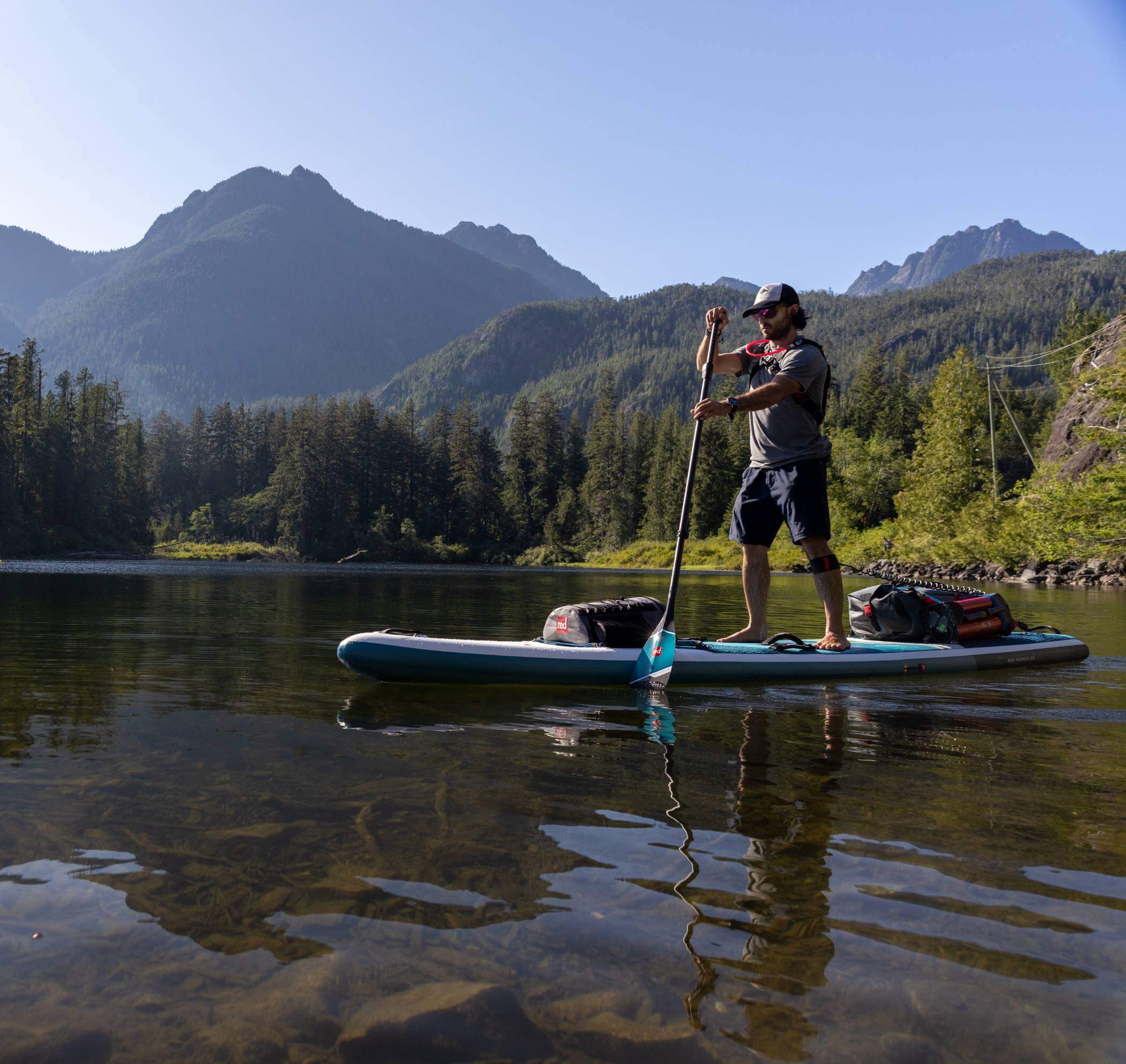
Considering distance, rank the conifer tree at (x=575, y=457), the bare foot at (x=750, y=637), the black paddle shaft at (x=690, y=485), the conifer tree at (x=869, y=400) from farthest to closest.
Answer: the conifer tree at (x=575, y=457) < the conifer tree at (x=869, y=400) < the bare foot at (x=750, y=637) < the black paddle shaft at (x=690, y=485)

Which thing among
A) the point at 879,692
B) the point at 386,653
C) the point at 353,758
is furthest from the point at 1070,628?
the point at 353,758

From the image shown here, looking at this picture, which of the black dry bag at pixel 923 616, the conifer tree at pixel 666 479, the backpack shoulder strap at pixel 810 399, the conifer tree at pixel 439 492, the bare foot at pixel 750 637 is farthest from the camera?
the conifer tree at pixel 439 492

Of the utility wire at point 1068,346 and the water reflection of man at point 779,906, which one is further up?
the utility wire at point 1068,346

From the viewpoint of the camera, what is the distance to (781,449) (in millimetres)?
7625

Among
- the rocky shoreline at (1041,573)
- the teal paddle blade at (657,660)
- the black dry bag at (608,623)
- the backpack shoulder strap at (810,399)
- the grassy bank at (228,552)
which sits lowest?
the grassy bank at (228,552)

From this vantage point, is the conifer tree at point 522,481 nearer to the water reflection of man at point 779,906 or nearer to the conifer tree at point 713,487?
the conifer tree at point 713,487

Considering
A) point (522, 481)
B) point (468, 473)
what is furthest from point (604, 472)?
point (468, 473)

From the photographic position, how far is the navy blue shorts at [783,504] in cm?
741

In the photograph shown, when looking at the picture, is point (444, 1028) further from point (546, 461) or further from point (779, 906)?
point (546, 461)

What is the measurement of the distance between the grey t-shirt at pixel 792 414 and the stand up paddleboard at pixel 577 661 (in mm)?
1738

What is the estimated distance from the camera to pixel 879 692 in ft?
23.7

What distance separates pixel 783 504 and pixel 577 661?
2373mm

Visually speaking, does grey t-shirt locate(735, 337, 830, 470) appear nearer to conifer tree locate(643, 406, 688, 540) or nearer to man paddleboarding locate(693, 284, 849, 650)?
man paddleboarding locate(693, 284, 849, 650)

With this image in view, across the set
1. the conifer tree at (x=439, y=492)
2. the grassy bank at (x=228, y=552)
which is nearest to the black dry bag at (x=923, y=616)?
the grassy bank at (x=228, y=552)
